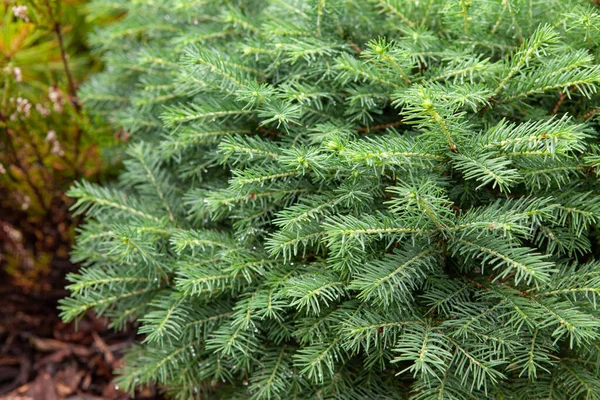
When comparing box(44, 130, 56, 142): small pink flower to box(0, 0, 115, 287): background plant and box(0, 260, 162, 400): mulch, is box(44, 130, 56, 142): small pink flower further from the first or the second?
box(0, 260, 162, 400): mulch

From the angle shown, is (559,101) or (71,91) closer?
(559,101)

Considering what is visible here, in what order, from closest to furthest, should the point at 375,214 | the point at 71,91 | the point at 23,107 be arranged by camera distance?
the point at 375,214
the point at 23,107
the point at 71,91

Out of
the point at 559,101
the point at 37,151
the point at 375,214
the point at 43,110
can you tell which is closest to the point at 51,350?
the point at 37,151

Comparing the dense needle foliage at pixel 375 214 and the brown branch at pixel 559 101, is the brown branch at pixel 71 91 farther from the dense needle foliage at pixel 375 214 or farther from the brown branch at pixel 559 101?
the brown branch at pixel 559 101

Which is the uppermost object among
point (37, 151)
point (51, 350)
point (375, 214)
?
point (375, 214)

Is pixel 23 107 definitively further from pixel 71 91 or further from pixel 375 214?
pixel 375 214

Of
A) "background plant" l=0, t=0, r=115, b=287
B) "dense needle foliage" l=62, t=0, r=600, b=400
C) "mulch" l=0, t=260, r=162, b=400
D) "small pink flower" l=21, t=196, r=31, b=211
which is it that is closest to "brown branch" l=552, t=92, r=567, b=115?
"dense needle foliage" l=62, t=0, r=600, b=400

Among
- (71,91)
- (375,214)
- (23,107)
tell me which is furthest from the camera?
(71,91)
